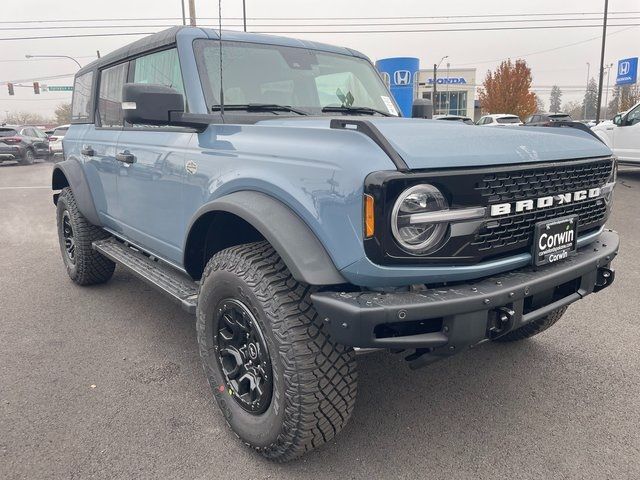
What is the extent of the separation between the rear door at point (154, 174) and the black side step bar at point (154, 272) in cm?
13

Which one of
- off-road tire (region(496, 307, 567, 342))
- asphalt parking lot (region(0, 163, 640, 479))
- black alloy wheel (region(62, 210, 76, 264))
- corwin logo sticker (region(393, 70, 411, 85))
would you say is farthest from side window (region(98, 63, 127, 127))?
corwin logo sticker (region(393, 70, 411, 85))

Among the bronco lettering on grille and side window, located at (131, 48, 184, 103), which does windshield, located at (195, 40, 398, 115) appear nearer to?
side window, located at (131, 48, 184, 103)

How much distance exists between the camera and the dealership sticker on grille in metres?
2.20

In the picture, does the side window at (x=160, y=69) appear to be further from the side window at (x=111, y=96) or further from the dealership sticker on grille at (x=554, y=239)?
the dealership sticker on grille at (x=554, y=239)

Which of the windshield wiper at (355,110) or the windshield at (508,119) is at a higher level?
the windshield at (508,119)

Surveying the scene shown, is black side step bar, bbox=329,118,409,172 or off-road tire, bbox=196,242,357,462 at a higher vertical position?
black side step bar, bbox=329,118,409,172

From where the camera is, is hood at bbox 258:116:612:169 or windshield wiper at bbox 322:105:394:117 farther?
windshield wiper at bbox 322:105:394:117

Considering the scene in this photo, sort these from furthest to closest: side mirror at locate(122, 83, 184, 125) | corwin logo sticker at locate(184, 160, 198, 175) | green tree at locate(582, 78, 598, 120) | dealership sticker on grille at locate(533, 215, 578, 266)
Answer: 1. green tree at locate(582, 78, 598, 120)
2. corwin logo sticker at locate(184, 160, 198, 175)
3. side mirror at locate(122, 83, 184, 125)
4. dealership sticker on grille at locate(533, 215, 578, 266)

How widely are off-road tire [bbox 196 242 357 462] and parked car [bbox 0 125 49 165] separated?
2221 cm

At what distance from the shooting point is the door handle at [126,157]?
11.3 feet

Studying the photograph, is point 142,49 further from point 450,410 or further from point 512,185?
point 450,410

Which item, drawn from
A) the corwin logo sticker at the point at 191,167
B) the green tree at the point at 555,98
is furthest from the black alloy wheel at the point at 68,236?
the green tree at the point at 555,98

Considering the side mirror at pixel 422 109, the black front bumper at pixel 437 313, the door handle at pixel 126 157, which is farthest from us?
the side mirror at pixel 422 109

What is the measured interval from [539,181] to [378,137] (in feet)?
2.55
